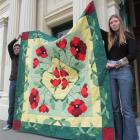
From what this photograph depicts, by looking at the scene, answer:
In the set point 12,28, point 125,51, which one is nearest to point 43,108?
point 125,51

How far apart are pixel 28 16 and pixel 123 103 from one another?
4217 mm

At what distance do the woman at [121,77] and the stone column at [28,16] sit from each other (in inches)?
141

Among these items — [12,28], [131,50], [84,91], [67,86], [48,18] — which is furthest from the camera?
[12,28]

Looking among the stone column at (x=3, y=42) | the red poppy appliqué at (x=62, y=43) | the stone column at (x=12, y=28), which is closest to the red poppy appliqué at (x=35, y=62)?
the red poppy appliqué at (x=62, y=43)

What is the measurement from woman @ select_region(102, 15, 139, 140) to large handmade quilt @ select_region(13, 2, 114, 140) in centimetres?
10

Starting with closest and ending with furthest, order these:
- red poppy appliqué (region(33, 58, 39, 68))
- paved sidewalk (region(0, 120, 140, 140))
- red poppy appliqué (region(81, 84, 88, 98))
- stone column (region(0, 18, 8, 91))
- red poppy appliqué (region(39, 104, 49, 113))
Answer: red poppy appliqué (region(81, 84, 88, 98)), paved sidewalk (region(0, 120, 140, 140)), red poppy appliqué (region(39, 104, 49, 113)), red poppy appliqué (region(33, 58, 39, 68)), stone column (region(0, 18, 8, 91))

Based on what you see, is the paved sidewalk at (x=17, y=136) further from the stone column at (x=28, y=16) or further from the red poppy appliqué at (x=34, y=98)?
the stone column at (x=28, y=16)

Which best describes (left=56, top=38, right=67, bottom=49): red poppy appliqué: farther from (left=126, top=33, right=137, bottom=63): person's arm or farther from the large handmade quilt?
(left=126, top=33, right=137, bottom=63): person's arm

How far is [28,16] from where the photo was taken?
636cm

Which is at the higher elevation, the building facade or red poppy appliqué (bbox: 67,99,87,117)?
the building facade

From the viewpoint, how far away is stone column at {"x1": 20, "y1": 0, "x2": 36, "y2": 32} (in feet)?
20.6

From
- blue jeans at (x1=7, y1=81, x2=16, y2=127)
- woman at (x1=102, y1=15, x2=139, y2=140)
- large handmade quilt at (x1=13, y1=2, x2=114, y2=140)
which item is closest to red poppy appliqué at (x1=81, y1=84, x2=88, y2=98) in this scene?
large handmade quilt at (x1=13, y1=2, x2=114, y2=140)

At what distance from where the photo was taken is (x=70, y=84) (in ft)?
12.0

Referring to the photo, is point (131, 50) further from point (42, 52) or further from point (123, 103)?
point (42, 52)
